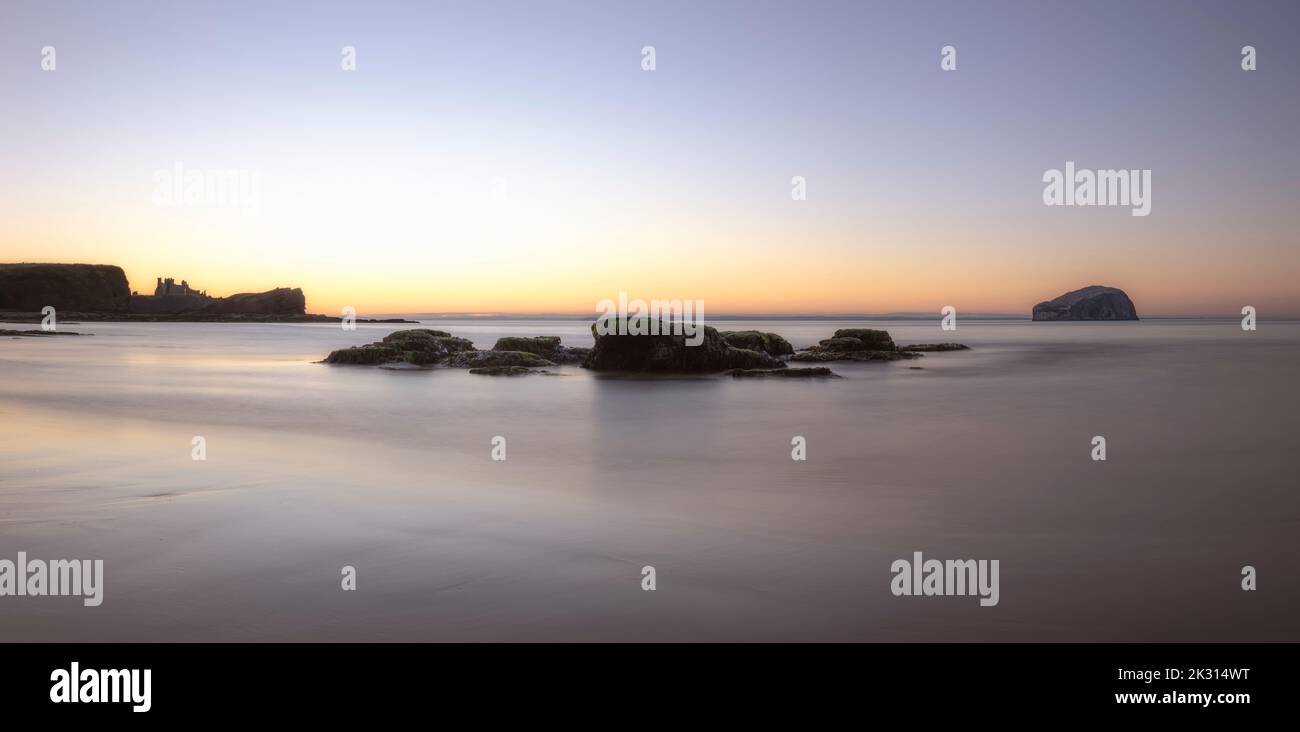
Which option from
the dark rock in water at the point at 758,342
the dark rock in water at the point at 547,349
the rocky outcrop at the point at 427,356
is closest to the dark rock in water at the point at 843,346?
the dark rock in water at the point at 758,342

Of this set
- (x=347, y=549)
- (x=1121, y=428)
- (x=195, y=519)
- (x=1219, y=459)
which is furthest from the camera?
(x=1121, y=428)

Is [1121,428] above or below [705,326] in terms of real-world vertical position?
below

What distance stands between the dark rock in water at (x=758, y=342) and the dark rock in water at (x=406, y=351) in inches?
346

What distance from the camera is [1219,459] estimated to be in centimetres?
882

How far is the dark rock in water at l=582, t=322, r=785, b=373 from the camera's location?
2014 centimetres

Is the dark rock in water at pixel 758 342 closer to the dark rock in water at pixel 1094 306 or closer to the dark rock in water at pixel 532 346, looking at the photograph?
the dark rock in water at pixel 532 346

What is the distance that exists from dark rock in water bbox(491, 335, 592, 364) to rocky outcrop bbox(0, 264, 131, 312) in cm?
10596

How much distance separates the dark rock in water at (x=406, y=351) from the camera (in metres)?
22.6

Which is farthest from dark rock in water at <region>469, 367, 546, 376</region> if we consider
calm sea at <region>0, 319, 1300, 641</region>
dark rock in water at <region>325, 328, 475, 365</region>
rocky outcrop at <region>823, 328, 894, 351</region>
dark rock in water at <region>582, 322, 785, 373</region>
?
rocky outcrop at <region>823, 328, 894, 351</region>

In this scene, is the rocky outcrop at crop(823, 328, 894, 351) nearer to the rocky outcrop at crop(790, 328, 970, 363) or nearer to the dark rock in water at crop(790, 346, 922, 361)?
the rocky outcrop at crop(790, 328, 970, 363)

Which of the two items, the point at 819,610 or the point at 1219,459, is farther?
the point at 1219,459

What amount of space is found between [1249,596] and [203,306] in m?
146
